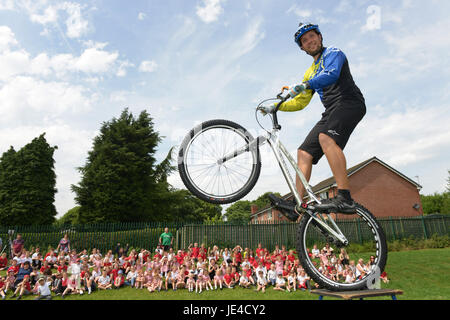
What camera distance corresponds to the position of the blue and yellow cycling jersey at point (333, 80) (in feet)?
9.93

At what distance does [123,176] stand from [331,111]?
2850cm

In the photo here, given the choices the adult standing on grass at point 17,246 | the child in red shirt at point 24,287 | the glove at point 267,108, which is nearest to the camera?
the glove at point 267,108

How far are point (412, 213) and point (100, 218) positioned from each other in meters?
33.1

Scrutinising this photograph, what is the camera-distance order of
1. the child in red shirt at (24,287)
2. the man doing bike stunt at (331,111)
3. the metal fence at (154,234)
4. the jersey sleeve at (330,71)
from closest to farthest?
the jersey sleeve at (330,71) → the man doing bike stunt at (331,111) → the child in red shirt at (24,287) → the metal fence at (154,234)

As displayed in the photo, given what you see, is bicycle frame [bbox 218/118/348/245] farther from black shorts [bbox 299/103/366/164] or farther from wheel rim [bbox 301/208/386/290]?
black shorts [bbox 299/103/366/164]

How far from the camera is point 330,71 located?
119 inches

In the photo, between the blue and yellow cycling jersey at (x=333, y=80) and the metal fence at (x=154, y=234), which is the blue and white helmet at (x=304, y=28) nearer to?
A: the blue and yellow cycling jersey at (x=333, y=80)

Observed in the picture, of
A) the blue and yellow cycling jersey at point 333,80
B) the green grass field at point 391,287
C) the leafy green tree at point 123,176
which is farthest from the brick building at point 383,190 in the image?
the blue and yellow cycling jersey at point 333,80

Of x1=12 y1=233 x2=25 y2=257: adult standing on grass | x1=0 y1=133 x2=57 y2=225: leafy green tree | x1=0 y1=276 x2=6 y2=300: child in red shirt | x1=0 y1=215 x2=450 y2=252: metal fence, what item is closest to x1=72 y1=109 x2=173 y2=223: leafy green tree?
x1=0 y1=133 x2=57 y2=225: leafy green tree

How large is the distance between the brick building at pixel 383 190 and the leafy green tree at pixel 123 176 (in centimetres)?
1406

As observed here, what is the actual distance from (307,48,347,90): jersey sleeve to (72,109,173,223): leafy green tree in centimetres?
2728

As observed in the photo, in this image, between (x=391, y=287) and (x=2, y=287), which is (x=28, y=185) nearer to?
(x=2, y=287)
